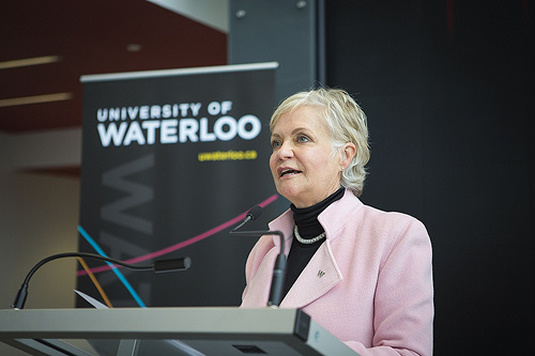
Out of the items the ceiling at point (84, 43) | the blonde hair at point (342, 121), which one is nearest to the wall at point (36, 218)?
the ceiling at point (84, 43)

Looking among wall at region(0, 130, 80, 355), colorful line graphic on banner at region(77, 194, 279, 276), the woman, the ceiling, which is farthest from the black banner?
wall at region(0, 130, 80, 355)

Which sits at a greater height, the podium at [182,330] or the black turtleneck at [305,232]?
the black turtleneck at [305,232]

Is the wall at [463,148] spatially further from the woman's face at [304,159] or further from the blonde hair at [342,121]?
the woman's face at [304,159]

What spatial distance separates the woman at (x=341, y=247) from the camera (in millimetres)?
1597

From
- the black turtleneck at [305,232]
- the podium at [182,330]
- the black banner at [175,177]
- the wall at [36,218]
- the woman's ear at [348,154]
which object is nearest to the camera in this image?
the podium at [182,330]

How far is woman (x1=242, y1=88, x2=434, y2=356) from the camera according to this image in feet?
5.24

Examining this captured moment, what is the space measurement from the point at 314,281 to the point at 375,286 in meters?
0.16

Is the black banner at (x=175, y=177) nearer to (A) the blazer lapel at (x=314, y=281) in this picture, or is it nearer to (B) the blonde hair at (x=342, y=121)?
(B) the blonde hair at (x=342, y=121)

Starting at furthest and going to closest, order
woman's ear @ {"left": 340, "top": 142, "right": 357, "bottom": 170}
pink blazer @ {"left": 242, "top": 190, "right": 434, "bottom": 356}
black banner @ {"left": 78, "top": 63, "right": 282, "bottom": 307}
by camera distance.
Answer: black banner @ {"left": 78, "top": 63, "right": 282, "bottom": 307}
woman's ear @ {"left": 340, "top": 142, "right": 357, "bottom": 170}
pink blazer @ {"left": 242, "top": 190, "right": 434, "bottom": 356}

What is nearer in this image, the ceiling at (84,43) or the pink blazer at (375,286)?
the pink blazer at (375,286)

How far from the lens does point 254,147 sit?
3.35 metres

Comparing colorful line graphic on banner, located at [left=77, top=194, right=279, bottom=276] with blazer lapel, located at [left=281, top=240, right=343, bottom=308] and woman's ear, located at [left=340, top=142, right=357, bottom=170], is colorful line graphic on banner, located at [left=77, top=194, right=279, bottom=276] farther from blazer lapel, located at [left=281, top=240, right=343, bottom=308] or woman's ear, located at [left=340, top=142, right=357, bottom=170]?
blazer lapel, located at [left=281, top=240, right=343, bottom=308]

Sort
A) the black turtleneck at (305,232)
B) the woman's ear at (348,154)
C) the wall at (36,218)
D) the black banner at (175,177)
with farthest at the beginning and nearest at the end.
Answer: the wall at (36,218) < the black banner at (175,177) < the woman's ear at (348,154) < the black turtleneck at (305,232)

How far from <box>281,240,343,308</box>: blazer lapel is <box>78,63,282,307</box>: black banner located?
1523 millimetres
